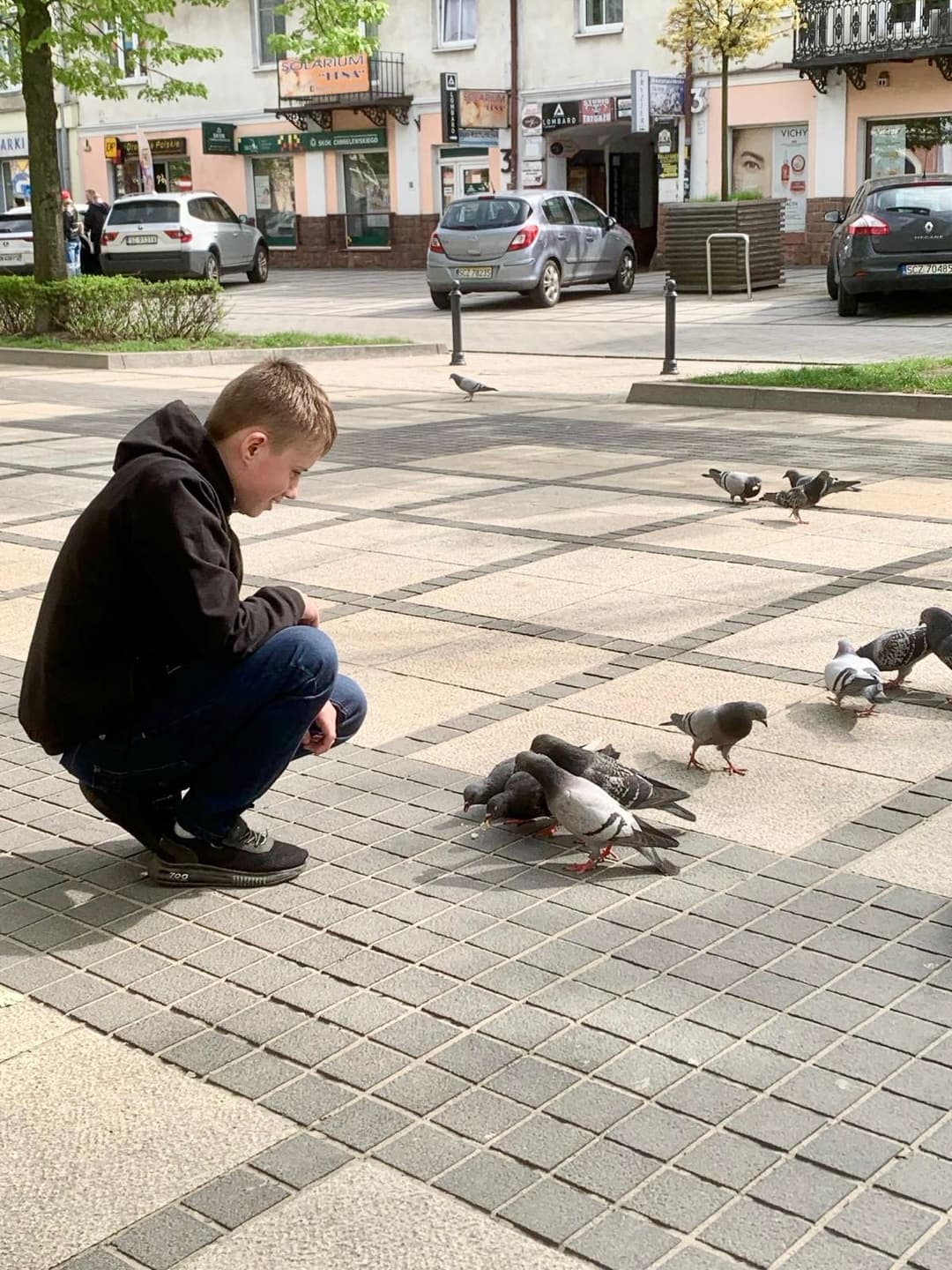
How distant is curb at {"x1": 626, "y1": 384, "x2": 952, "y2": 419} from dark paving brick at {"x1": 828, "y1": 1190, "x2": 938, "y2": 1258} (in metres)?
10.5

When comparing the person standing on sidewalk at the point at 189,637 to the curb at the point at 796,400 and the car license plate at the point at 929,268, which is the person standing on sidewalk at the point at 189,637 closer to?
the curb at the point at 796,400

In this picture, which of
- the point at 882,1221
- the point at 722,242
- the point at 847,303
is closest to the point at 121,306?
the point at 847,303

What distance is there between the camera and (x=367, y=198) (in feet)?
137

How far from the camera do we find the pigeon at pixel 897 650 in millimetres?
5449

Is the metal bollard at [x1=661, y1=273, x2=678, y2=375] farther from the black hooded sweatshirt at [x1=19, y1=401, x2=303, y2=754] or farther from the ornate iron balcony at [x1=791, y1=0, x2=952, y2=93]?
the ornate iron balcony at [x1=791, y1=0, x2=952, y2=93]

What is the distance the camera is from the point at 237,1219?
2.66m

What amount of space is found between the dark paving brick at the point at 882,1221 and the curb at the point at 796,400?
34.4ft

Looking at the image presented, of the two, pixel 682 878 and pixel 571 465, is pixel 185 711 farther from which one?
pixel 571 465

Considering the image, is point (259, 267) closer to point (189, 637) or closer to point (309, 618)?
point (309, 618)

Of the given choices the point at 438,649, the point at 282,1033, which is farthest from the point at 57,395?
the point at 282,1033

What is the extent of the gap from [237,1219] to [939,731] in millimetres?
3164

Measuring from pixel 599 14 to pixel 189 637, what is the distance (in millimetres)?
36093

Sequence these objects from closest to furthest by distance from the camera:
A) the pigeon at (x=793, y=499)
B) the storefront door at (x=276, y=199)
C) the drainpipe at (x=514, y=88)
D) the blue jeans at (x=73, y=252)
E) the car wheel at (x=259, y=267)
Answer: the pigeon at (x=793, y=499), the blue jeans at (x=73, y=252), the car wheel at (x=259, y=267), the drainpipe at (x=514, y=88), the storefront door at (x=276, y=199)

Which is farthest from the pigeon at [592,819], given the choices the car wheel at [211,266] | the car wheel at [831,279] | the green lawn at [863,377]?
the car wheel at [211,266]
